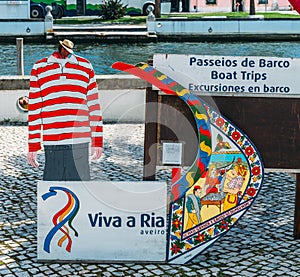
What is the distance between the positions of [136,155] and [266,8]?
146ft

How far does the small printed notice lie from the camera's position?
19.4 ft

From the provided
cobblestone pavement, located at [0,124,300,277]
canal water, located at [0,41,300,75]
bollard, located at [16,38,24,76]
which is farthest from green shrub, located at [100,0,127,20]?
cobblestone pavement, located at [0,124,300,277]

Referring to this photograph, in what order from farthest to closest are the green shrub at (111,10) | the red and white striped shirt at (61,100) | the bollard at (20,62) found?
the green shrub at (111,10) < the bollard at (20,62) < the red and white striped shirt at (61,100)

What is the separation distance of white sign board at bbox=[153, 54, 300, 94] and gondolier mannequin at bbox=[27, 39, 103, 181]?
62 cm

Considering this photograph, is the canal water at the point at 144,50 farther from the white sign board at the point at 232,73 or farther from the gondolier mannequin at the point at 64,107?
the white sign board at the point at 232,73

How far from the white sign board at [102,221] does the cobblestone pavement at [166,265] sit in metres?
0.09

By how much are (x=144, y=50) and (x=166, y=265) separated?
3237 centimetres

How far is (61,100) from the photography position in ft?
19.4

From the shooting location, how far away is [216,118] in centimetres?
576

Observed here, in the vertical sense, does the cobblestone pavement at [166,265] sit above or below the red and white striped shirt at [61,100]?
below

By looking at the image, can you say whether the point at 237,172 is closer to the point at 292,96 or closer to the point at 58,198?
the point at 292,96

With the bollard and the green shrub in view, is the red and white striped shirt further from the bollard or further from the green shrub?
the green shrub

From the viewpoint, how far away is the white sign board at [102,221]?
5660 mm

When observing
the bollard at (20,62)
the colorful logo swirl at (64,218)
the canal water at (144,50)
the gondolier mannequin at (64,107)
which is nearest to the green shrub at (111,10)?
the canal water at (144,50)
